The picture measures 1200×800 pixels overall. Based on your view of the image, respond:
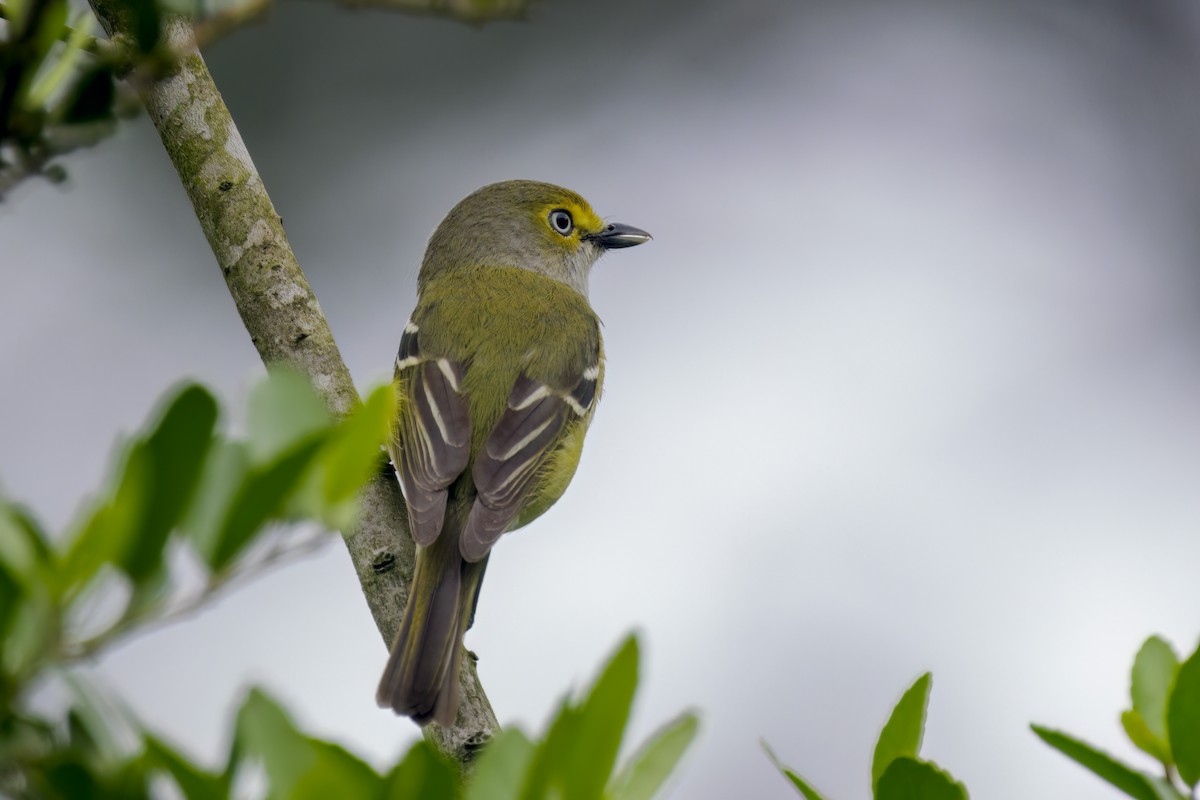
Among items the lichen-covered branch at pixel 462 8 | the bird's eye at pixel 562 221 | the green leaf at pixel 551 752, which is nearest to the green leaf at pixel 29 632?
the green leaf at pixel 551 752

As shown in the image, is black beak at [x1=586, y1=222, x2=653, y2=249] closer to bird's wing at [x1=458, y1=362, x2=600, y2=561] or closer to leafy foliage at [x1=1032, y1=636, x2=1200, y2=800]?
bird's wing at [x1=458, y1=362, x2=600, y2=561]

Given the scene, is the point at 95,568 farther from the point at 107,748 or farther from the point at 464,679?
the point at 464,679

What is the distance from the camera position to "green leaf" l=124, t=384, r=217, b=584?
1009 millimetres

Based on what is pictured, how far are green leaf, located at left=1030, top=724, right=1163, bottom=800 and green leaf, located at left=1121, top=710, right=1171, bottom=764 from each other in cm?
13

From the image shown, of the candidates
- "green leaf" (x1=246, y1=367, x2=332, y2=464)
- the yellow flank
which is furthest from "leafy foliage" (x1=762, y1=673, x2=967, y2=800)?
the yellow flank

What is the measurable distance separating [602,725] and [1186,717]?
78 centimetres

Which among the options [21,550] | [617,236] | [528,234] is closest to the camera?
[21,550]

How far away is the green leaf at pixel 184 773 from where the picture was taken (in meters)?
1.00

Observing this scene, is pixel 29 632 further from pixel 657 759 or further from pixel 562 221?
pixel 562 221

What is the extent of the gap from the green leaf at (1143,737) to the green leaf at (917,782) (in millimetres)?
303

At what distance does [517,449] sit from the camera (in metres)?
3.79

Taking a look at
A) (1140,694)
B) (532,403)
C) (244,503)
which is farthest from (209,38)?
(532,403)

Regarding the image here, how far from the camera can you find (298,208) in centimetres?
892

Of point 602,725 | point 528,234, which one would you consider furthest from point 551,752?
point 528,234
